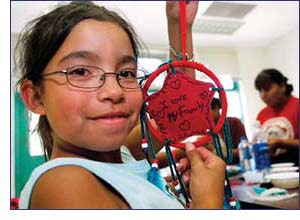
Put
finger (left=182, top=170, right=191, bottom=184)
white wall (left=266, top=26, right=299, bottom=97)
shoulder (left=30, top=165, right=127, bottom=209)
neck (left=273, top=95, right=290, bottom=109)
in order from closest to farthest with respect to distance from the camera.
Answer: shoulder (left=30, top=165, right=127, bottom=209), finger (left=182, top=170, right=191, bottom=184), neck (left=273, top=95, right=290, bottom=109), white wall (left=266, top=26, right=299, bottom=97)

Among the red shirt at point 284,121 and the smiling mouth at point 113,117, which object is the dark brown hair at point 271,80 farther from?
the smiling mouth at point 113,117

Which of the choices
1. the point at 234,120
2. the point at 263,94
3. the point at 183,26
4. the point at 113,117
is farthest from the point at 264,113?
the point at 113,117

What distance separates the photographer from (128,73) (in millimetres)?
442

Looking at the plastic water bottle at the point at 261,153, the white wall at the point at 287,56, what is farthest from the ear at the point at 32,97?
the white wall at the point at 287,56

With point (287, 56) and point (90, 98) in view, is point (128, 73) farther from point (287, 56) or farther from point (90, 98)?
point (287, 56)

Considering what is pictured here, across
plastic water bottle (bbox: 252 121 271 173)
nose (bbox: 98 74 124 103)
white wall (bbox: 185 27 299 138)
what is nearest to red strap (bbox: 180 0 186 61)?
nose (bbox: 98 74 124 103)

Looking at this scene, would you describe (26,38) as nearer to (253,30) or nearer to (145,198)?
(145,198)

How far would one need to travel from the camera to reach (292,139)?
1.58 meters

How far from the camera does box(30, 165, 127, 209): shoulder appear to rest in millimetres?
357

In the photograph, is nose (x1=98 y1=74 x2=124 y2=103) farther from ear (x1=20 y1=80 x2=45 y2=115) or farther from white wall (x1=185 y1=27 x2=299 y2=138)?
white wall (x1=185 y1=27 x2=299 y2=138)

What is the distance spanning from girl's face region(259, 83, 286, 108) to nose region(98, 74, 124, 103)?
165 cm

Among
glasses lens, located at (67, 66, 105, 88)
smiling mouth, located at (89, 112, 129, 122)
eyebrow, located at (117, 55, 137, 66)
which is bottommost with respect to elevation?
smiling mouth, located at (89, 112, 129, 122)

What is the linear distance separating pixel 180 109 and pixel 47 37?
0.72 ft

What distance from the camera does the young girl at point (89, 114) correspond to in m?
0.38
